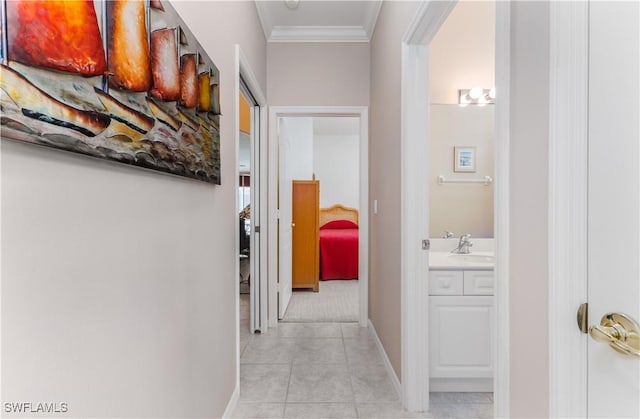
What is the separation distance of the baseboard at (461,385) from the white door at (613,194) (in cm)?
145

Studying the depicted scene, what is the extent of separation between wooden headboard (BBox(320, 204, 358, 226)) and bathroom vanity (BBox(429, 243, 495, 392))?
4.83m

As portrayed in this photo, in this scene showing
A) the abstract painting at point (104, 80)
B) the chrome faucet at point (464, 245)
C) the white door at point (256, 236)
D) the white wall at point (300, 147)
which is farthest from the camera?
the white wall at point (300, 147)

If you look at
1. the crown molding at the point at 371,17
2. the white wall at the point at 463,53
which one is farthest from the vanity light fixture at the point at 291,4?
the white wall at the point at 463,53

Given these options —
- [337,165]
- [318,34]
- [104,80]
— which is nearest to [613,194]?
[104,80]

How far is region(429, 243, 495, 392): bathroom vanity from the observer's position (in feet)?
6.36

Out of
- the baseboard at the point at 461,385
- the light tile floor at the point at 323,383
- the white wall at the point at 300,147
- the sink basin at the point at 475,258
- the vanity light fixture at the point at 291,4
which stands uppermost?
the vanity light fixture at the point at 291,4

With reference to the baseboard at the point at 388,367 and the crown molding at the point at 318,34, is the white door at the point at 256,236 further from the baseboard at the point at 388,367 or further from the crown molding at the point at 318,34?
the baseboard at the point at 388,367

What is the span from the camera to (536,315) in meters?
0.83

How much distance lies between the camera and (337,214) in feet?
22.3

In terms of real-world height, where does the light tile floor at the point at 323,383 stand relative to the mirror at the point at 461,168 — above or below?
below

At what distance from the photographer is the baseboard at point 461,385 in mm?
1997

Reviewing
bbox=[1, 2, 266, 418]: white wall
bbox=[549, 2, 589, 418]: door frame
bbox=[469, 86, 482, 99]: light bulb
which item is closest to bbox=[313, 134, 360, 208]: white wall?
bbox=[469, 86, 482, 99]: light bulb

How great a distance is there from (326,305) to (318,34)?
2.83 meters

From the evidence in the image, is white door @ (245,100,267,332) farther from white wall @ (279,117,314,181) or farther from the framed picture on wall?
the framed picture on wall
